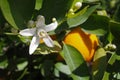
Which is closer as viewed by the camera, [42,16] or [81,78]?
[42,16]

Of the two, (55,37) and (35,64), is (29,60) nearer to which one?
(35,64)

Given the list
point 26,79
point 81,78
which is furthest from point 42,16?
point 26,79

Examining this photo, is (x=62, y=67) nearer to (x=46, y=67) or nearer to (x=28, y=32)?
(x=46, y=67)

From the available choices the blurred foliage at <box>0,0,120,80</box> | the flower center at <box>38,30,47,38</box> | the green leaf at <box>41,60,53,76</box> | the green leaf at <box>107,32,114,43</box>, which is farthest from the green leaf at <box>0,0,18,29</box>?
the green leaf at <box>41,60,53,76</box>

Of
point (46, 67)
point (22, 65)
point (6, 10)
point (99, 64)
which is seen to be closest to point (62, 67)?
point (46, 67)

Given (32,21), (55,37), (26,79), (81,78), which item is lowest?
(26,79)

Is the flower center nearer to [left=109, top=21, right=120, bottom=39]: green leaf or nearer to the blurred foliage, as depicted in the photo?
the blurred foliage
